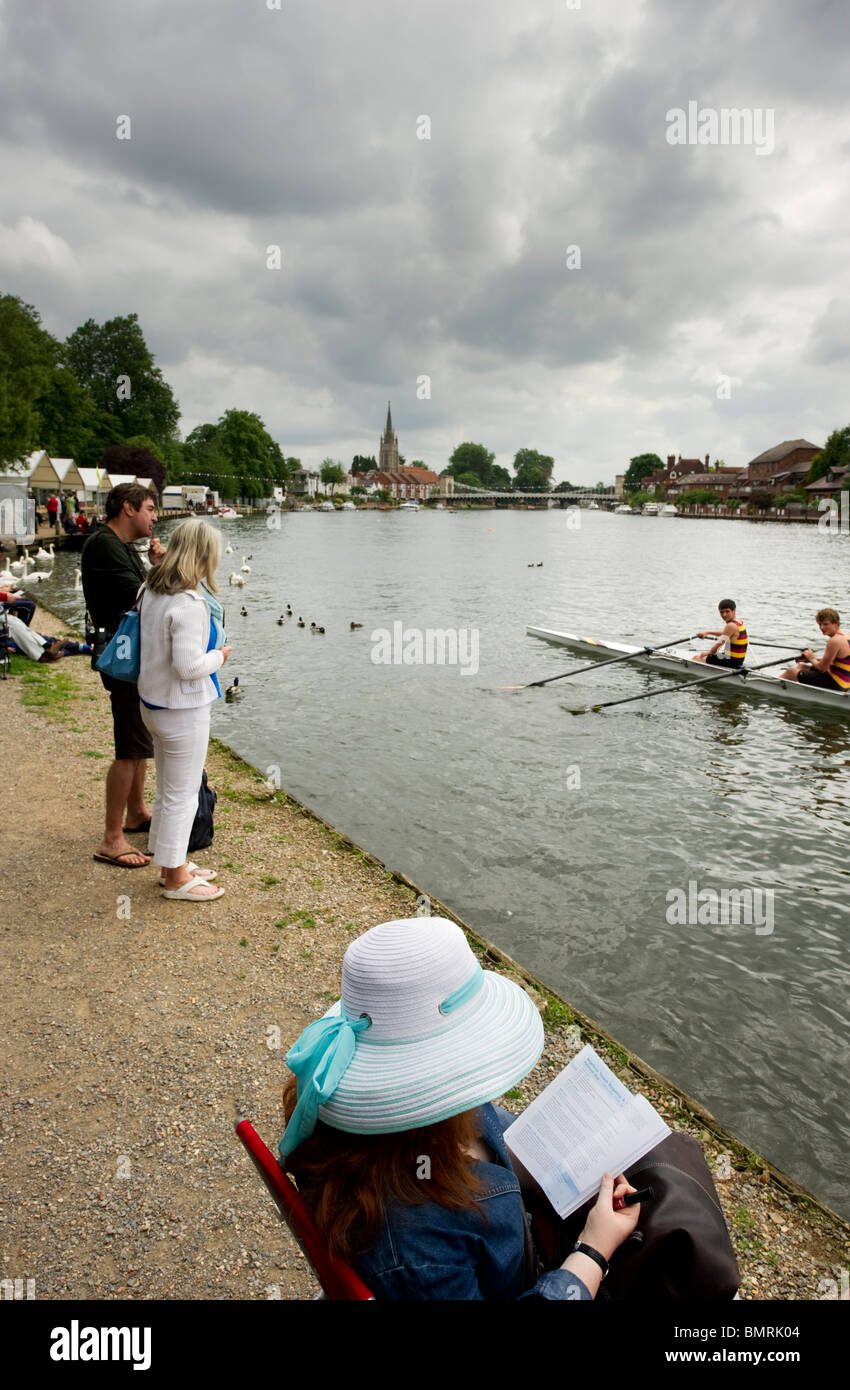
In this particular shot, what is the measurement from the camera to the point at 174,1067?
4.00m

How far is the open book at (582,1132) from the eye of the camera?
222 cm

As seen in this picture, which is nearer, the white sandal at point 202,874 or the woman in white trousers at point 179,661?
the woman in white trousers at point 179,661

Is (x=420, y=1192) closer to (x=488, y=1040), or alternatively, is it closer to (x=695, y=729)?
(x=488, y=1040)

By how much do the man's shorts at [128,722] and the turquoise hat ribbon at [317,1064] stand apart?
4.02 meters

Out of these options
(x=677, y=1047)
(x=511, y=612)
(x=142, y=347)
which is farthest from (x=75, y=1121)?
(x=142, y=347)

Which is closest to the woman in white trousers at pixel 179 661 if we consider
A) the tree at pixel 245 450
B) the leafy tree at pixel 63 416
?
the leafy tree at pixel 63 416

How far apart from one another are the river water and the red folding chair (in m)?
3.59

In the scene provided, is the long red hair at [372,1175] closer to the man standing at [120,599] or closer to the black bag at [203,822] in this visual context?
the man standing at [120,599]

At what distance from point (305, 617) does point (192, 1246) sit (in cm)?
2351

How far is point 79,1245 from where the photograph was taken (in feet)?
9.84

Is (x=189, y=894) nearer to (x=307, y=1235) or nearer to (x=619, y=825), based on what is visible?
(x=307, y=1235)

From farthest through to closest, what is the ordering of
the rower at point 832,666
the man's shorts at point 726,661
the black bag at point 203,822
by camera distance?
the man's shorts at point 726,661, the rower at point 832,666, the black bag at point 203,822

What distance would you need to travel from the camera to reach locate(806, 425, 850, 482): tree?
122m

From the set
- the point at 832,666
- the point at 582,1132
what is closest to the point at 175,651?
the point at 582,1132
